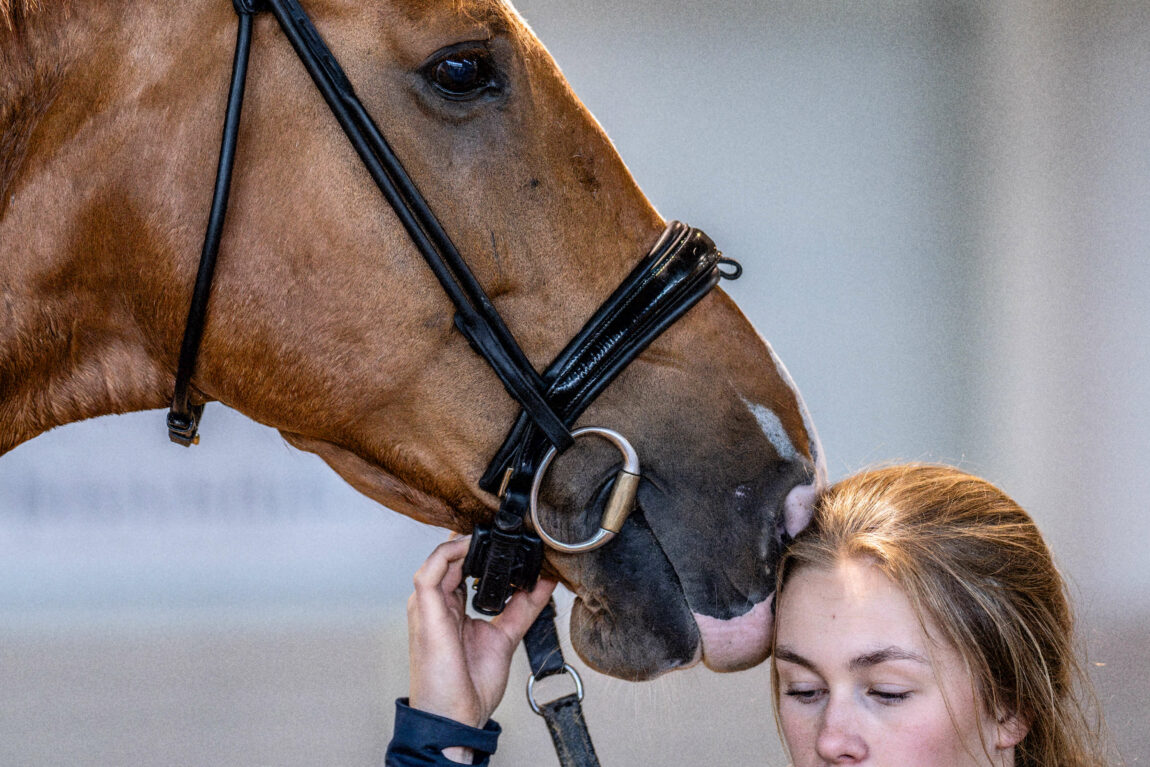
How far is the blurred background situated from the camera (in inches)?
135

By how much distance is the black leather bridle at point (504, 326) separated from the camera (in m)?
0.83

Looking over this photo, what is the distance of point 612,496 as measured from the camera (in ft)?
2.81

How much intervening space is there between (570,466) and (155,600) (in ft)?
10.2

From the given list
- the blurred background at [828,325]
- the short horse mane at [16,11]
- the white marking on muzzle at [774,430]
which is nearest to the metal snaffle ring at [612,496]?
the white marking on muzzle at [774,430]

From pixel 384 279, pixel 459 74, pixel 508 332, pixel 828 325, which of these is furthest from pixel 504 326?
pixel 828 325

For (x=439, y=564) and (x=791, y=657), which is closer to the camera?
(x=791, y=657)

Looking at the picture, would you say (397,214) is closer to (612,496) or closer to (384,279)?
(384,279)

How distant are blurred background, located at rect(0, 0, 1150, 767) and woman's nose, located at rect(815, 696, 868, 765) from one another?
247cm

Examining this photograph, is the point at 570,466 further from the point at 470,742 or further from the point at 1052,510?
the point at 1052,510

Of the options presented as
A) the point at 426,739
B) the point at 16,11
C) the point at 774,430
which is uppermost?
the point at 16,11

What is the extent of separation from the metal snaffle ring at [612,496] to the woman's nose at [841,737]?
0.84ft

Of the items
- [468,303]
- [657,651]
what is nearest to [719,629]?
[657,651]

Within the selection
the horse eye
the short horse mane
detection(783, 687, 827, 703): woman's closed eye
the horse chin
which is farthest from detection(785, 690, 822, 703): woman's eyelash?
the short horse mane

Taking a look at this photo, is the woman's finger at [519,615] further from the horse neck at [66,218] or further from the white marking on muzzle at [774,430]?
the horse neck at [66,218]
